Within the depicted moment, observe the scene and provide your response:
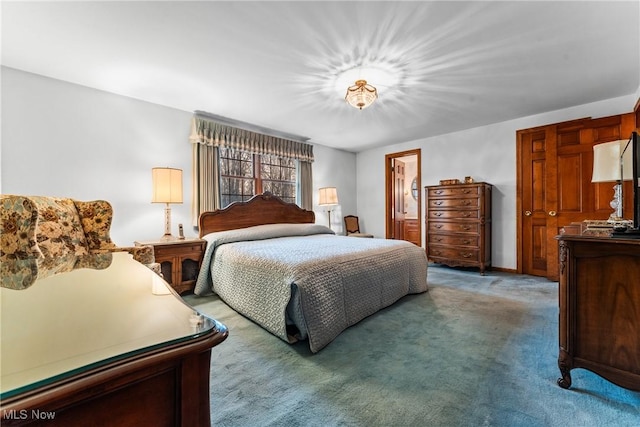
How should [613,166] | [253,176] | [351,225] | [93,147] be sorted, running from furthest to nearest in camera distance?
[351,225] → [253,176] → [93,147] → [613,166]

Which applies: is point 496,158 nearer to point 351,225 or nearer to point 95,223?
point 351,225

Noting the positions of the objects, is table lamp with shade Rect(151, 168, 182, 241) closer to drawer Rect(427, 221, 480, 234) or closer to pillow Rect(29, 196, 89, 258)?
pillow Rect(29, 196, 89, 258)

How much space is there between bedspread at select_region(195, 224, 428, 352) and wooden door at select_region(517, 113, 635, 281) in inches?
77.6

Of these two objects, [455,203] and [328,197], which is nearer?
[455,203]

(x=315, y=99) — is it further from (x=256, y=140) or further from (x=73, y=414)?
(x=73, y=414)

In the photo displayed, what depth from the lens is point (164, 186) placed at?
10.1ft

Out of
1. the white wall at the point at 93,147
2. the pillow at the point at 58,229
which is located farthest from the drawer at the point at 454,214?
the pillow at the point at 58,229

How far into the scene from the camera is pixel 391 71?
262cm

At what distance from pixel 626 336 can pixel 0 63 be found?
4864 millimetres

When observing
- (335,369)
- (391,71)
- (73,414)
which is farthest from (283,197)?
(73,414)

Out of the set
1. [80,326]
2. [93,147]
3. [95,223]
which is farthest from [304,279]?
[93,147]

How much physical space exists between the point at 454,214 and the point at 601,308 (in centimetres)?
294

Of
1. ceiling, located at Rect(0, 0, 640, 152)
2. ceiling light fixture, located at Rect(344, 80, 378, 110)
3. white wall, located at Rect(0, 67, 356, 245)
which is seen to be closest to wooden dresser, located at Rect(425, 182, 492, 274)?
ceiling, located at Rect(0, 0, 640, 152)

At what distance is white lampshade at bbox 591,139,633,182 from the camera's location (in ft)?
6.69
